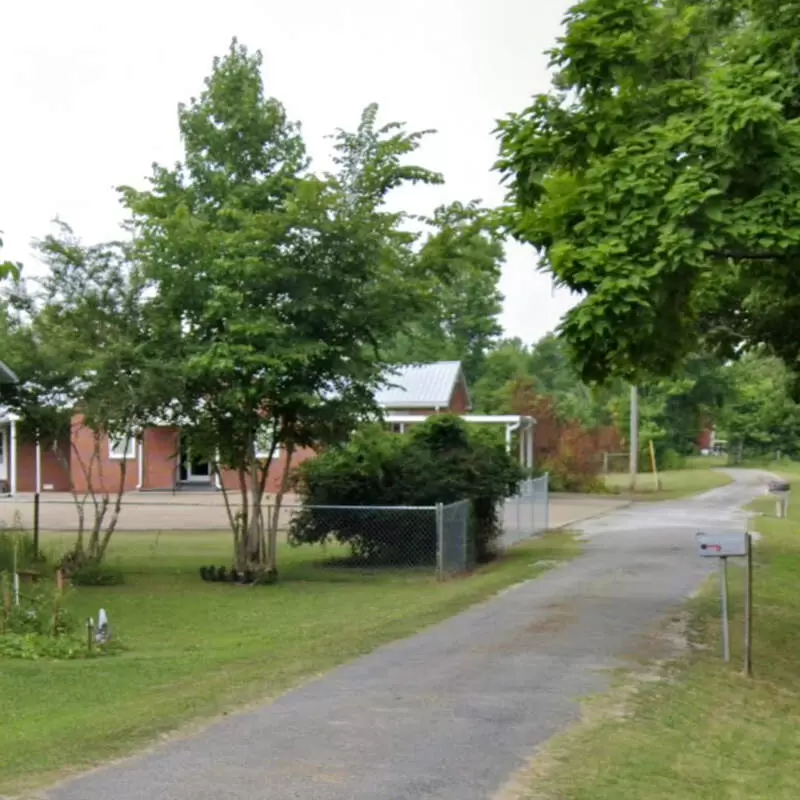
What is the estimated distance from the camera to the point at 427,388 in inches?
1953

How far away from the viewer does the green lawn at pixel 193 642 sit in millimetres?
7234

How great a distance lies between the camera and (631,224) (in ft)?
29.5

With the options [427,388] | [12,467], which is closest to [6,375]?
[12,467]

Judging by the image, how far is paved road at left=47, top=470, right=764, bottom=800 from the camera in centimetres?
597

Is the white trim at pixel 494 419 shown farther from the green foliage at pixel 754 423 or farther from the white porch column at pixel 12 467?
the green foliage at pixel 754 423

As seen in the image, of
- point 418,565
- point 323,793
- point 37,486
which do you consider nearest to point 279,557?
point 418,565

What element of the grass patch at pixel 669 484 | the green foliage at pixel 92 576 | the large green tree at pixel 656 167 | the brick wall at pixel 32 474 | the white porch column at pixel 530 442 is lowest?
the green foliage at pixel 92 576

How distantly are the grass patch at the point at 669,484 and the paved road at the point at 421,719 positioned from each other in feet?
98.0

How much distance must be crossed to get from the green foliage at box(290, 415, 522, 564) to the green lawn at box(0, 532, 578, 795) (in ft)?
1.78

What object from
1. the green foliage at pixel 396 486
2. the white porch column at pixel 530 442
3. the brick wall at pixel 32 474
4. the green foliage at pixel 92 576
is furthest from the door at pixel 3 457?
the green foliage at pixel 92 576

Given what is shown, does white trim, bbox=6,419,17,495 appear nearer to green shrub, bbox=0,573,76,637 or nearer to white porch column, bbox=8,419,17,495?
white porch column, bbox=8,419,17,495

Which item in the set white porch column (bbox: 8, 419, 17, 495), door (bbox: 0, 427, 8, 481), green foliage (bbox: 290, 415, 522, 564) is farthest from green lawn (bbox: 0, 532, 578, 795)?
door (bbox: 0, 427, 8, 481)

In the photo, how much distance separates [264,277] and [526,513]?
430 inches

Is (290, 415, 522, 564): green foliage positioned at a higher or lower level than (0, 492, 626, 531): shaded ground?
higher
